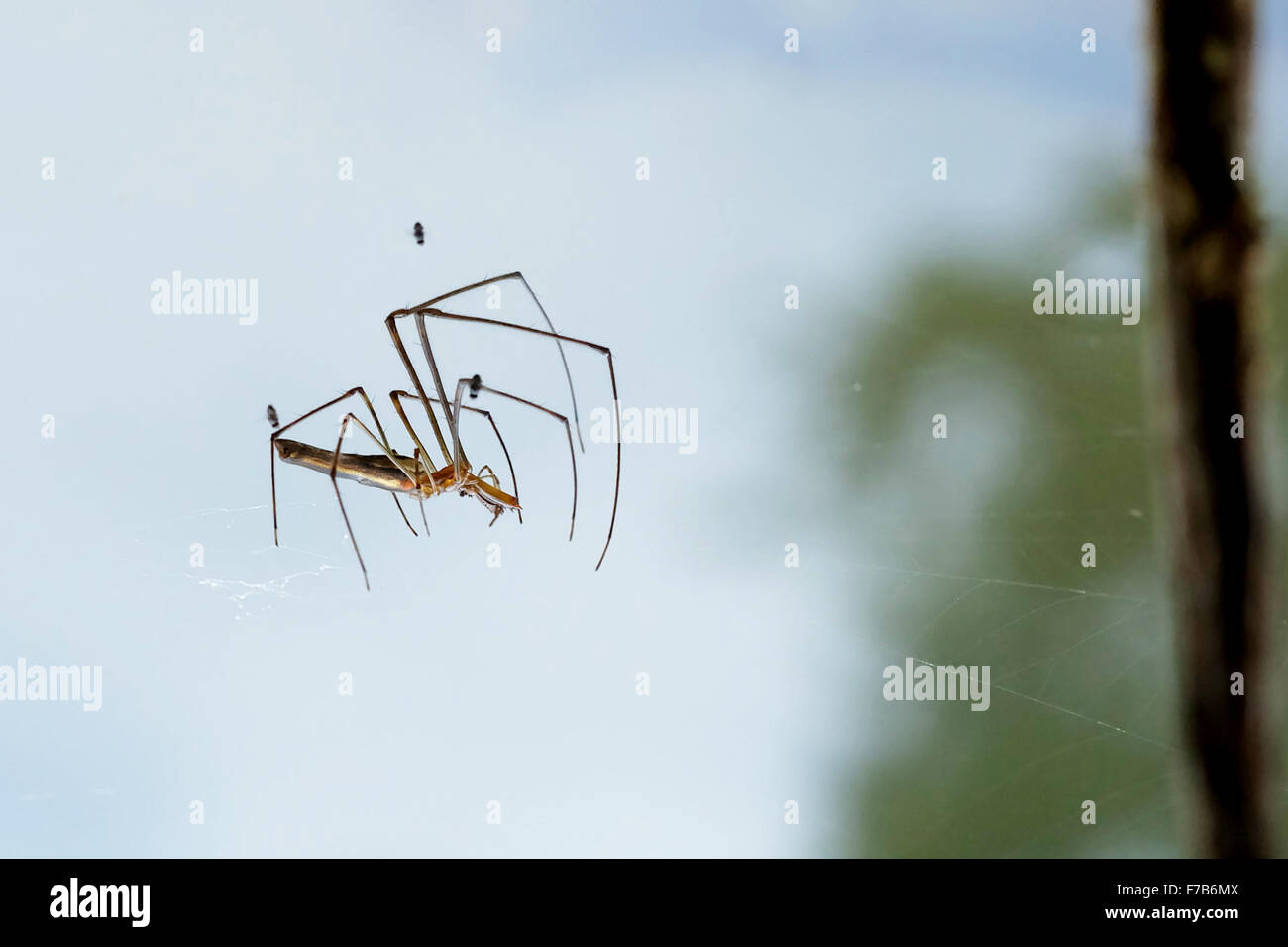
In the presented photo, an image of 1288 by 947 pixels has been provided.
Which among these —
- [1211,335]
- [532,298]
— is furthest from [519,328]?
[1211,335]

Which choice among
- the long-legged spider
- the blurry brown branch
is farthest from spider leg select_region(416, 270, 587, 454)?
the blurry brown branch

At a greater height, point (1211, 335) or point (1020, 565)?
point (1211, 335)

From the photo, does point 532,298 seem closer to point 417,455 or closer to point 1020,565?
point 417,455

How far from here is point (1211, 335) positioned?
2.44ft

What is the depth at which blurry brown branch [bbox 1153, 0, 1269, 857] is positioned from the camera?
28.7 inches

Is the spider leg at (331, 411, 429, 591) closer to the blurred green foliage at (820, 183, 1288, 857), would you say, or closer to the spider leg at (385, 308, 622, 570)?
the spider leg at (385, 308, 622, 570)

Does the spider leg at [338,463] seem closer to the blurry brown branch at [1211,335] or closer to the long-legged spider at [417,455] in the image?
the long-legged spider at [417,455]

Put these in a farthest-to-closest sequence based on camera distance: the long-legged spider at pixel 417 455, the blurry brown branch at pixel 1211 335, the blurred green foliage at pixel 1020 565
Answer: the blurred green foliage at pixel 1020 565, the long-legged spider at pixel 417 455, the blurry brown branch at pixel 1211 335

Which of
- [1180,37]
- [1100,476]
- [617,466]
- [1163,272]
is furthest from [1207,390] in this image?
[1100,476]

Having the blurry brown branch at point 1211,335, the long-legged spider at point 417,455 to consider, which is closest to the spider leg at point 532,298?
the long-legged spider at point 417,455

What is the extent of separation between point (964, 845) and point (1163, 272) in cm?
83

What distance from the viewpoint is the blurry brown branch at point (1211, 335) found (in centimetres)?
73

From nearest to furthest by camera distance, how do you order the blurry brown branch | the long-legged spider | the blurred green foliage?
the blurry brown branch < the long-legged spider < the blurred green foliage
